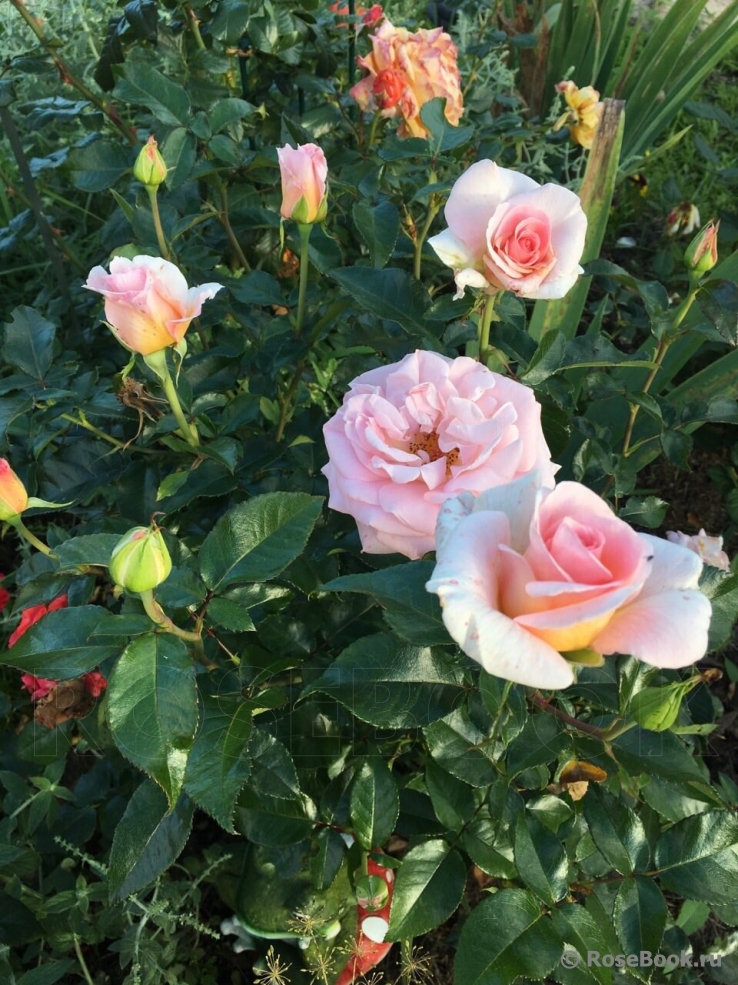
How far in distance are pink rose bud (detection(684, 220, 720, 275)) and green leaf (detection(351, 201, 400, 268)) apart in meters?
0.32

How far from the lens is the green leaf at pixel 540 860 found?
681mm

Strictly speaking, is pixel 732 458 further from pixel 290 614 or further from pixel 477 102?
pixel 290 614

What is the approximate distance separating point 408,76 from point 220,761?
1022 millimetres

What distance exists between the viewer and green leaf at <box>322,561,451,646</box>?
0.60 meters

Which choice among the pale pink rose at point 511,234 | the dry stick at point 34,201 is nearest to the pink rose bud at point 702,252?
the pale pink rose at point 511,234

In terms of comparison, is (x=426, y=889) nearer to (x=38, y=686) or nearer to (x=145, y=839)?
(x=145, y=839)

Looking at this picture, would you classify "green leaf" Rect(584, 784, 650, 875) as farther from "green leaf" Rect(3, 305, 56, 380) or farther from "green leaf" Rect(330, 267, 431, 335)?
"green leaf" Rect(3, 305, 56, 380)

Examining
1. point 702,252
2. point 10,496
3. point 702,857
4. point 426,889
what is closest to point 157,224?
point 10,496

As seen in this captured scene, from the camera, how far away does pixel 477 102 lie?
4.98 feet

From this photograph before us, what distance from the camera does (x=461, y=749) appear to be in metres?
0.73

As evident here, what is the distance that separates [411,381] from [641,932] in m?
0.53

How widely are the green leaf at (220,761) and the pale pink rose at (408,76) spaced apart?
949 millimetres

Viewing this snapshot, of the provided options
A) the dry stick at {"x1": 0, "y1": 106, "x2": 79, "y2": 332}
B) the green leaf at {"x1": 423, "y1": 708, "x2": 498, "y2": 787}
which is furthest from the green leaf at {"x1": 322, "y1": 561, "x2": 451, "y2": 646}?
the dry stick at {"x1": 0, "y1": 106, "x2": 79, "y2": 332}

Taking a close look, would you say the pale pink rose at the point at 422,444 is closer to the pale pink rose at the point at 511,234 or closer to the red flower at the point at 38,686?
the pale pink rose at the point at 511,234
